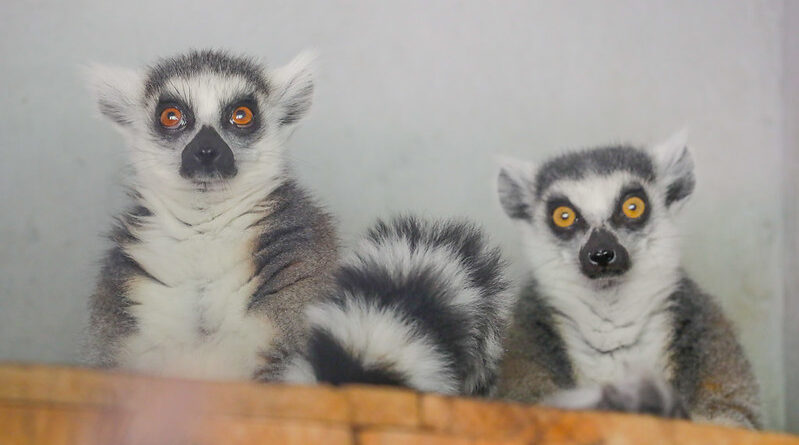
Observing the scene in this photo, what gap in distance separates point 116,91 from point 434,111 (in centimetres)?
88

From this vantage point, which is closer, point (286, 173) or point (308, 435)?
point (308, 435)

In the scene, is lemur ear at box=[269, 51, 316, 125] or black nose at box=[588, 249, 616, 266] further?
lemur ear at box=[269, 51, 316, 125]

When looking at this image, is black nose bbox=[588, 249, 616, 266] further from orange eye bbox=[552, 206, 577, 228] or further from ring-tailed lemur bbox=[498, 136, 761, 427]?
orange eye bbox=[552, 206, 577, 228]

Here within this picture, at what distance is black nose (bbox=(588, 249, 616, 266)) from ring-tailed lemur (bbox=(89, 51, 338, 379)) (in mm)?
606

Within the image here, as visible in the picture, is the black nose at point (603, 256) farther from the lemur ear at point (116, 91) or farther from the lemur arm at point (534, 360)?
the lemur ear at point (116, 91)

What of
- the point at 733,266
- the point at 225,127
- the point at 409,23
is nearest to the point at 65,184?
the point at 225,127

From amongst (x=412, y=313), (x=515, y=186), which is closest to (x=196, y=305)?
(x=412, y=313)

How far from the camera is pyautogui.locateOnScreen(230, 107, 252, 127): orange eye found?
2.29 m

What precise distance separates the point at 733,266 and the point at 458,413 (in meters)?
1.63

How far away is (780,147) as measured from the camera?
2.74m

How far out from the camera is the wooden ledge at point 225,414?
1371mm

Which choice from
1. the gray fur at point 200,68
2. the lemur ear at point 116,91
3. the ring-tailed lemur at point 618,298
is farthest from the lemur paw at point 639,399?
the lemur ear at point 116,91

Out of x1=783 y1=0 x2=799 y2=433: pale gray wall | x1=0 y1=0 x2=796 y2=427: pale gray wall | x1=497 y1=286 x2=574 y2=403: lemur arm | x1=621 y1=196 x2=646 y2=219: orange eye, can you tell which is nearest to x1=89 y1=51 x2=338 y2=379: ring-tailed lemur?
x1=0 y1=0 x2=796 y2=427: pale gray wall

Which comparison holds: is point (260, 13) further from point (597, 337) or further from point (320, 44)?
point (597, 337)
